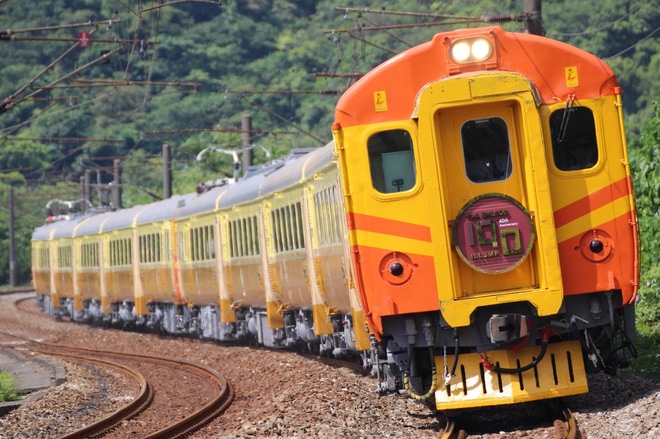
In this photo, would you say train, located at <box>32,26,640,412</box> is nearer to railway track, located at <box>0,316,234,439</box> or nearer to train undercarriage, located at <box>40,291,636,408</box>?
train undercarriage, located at <box>40,291,636,408</box>

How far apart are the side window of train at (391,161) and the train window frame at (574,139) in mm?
1191

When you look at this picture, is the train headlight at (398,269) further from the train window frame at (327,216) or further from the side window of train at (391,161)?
the train window frame at (327,216)

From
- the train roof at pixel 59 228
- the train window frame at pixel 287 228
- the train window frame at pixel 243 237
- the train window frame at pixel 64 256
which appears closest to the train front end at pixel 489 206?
the train window frame at pixel 287 228

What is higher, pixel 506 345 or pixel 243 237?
pixel 243 237

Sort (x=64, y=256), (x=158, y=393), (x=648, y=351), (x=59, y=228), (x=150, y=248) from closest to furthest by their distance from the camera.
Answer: (x=648, y=351) < (x=158, y=393) < (x=150, y=248) < (x=64, y=256) < (x=59, y=228)

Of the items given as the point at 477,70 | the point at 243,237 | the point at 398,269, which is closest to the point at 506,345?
the point at 398,269

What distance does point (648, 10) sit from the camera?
160 feet

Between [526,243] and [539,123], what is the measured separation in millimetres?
977

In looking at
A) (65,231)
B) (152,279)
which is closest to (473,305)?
(152,279)

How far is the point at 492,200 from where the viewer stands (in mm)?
10234

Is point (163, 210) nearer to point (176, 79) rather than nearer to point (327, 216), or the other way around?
point (327, 216)

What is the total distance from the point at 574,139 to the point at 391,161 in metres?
1.53

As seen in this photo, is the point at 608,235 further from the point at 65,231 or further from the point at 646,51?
the point at 646,51

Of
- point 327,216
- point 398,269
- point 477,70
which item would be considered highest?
point 477,70
